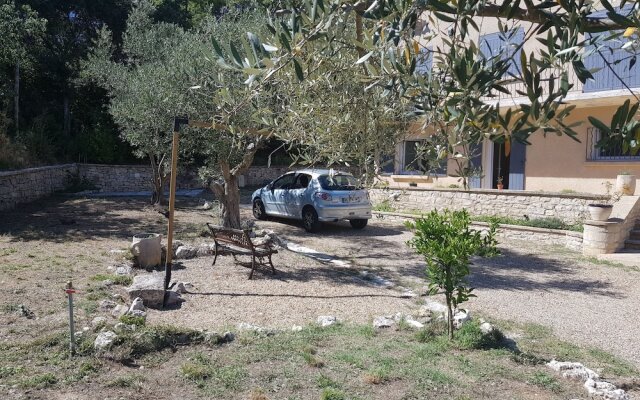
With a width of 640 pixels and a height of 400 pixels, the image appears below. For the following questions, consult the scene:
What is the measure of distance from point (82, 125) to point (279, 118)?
19.8 meters

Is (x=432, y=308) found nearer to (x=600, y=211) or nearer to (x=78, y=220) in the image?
(x=600, y=211)

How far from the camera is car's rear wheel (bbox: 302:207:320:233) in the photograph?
14.5 meters

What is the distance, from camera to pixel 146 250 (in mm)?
9461

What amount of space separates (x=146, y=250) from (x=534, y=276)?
23.3 ft

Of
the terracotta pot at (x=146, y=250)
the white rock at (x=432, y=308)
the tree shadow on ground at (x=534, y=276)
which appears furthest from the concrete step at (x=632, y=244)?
the terracotta pot at (x=146, y=250)

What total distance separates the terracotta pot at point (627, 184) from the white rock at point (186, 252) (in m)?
10.7

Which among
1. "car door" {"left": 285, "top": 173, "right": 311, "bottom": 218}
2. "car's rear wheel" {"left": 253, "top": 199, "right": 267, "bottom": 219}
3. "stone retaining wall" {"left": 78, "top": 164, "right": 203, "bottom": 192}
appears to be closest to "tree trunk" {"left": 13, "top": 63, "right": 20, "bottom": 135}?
"stone retaining wall" {"left": 78, "top": 164, "right": 203, "bottom": 192}

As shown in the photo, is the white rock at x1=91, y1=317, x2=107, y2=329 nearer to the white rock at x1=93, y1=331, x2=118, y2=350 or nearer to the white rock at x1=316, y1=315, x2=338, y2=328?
the white rock at x1=93, y1=331, x2=118, y2=350

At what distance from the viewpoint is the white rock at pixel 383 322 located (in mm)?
6448

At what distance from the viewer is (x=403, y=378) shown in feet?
15.4

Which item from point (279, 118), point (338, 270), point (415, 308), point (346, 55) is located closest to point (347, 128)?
point (346, 55)

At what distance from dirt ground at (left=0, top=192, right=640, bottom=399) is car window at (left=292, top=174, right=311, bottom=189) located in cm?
161

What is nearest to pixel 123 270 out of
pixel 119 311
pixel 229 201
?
pixel 119 311

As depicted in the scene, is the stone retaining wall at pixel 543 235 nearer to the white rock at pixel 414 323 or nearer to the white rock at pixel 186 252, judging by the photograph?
the white rock at pixel 414 323
